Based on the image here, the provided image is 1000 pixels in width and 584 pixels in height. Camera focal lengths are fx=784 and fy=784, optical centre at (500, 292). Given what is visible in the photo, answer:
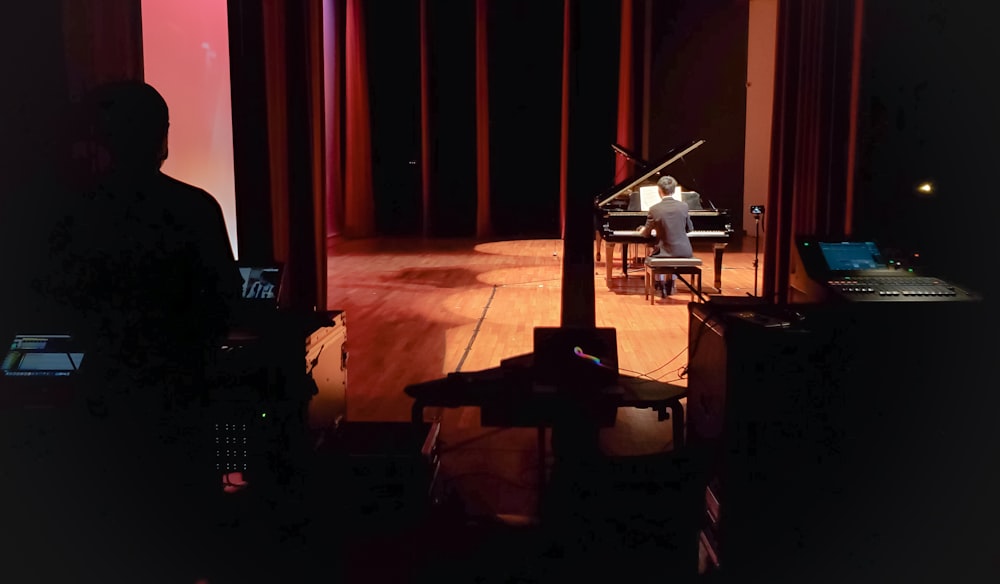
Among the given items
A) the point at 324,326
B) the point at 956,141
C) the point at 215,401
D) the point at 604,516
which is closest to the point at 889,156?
the point at 956,141

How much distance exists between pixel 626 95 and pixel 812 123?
315 inches

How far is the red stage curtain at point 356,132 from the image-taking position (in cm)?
1266

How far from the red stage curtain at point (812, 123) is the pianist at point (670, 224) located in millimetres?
2232

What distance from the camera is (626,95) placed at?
11.7m

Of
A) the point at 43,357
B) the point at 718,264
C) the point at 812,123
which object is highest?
the point at 812,123

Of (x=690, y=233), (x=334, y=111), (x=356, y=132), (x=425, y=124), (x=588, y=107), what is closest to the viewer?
(x=588, y=107)

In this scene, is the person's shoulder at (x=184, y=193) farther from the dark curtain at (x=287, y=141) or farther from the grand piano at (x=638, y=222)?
the grand piano at (x=638, y=222)

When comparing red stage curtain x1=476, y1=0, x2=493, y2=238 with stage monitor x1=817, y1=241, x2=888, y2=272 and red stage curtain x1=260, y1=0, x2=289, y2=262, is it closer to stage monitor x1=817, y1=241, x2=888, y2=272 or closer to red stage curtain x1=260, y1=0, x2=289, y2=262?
red stage curtain x1=260, y1=0, x2=289, y2=262

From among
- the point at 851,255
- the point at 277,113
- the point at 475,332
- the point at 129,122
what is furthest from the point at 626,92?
the point at 129,122

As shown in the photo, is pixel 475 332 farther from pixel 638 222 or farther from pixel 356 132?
pixel 356 132

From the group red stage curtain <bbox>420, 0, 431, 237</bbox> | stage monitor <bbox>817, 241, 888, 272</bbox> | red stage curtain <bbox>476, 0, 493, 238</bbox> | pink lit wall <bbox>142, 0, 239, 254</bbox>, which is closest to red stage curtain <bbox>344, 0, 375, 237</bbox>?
red stage curtain <bbox>420, 0, 431, 237</bbox>

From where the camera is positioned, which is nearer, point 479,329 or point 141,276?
point 141,276

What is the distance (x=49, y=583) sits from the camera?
2.04 metres

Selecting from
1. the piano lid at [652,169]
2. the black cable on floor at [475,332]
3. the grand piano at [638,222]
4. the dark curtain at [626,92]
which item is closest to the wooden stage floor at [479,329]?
the black cable on floor at [475,332]
